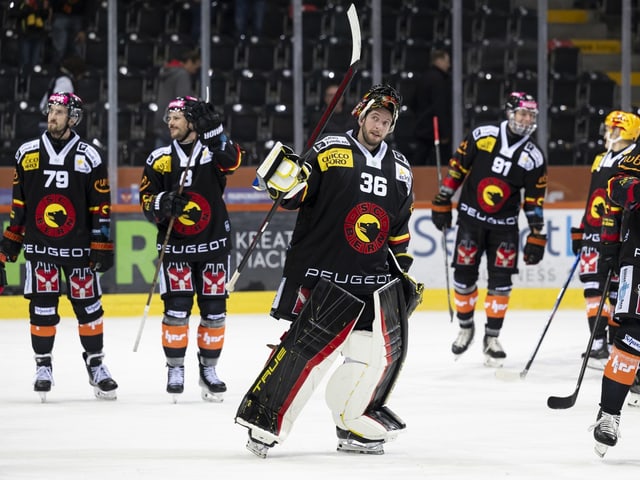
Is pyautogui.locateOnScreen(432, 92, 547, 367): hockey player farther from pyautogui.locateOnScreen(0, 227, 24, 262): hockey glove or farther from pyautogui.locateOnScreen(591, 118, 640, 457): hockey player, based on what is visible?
pyautogui.locateOnScreen(591, 118, 640, 457): hockey player

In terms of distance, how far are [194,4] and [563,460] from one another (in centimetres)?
813

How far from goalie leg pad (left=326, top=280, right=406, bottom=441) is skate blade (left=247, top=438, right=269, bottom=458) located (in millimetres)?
317

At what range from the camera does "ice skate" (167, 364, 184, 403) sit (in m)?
6.76

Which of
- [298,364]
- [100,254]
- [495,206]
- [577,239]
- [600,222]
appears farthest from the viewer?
[495,206]

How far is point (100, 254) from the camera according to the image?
6625 mm

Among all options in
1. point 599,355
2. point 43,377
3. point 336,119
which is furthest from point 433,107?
point 43,377

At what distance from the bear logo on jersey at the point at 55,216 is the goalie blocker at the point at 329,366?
6.15 feet

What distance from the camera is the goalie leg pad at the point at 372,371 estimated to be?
5.23m

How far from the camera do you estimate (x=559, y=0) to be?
46.9ft

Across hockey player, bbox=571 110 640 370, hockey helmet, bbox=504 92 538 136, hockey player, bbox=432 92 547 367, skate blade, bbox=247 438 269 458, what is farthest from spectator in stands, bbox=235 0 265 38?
skate blade, bbox=247 438 269 458

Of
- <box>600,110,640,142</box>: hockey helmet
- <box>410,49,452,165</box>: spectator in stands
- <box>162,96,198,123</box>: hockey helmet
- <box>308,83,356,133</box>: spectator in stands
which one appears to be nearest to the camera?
<box>162,96,198,123</box>: hockey helmet

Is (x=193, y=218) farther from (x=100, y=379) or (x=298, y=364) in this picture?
(x=298, y=364)

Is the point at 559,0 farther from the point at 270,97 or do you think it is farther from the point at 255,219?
the point at 255,219

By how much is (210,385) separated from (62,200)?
118 cm
